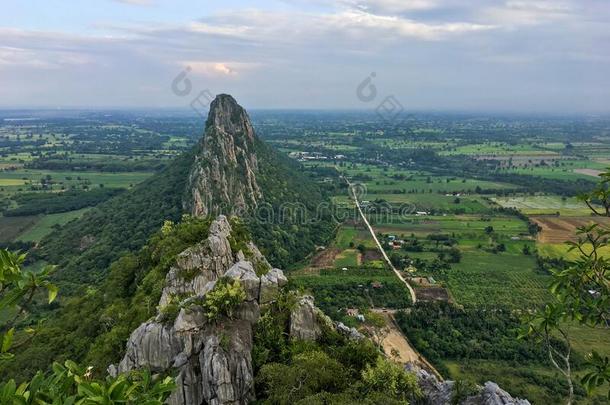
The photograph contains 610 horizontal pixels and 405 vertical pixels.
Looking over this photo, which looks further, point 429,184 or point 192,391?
point 429,184

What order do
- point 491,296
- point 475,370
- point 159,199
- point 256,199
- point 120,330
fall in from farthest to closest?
point 256,199, point 159,199, point 491,296, point 475,370, point 120,330

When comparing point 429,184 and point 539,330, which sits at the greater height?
point 539,330

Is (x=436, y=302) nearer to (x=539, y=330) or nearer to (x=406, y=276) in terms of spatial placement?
(x=406, y=276)

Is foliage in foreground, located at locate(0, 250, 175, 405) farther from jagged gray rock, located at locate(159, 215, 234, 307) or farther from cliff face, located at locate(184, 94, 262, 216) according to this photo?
cliff face, located at locate(184, 94, 262, 216)

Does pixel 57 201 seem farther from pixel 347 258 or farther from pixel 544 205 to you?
pixel 544 205

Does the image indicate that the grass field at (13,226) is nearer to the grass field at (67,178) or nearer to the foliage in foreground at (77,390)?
the grass field at (67,178)

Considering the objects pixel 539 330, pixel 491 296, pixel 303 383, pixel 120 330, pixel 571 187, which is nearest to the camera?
pixel 539 330

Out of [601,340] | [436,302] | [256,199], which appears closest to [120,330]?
[436,302]
